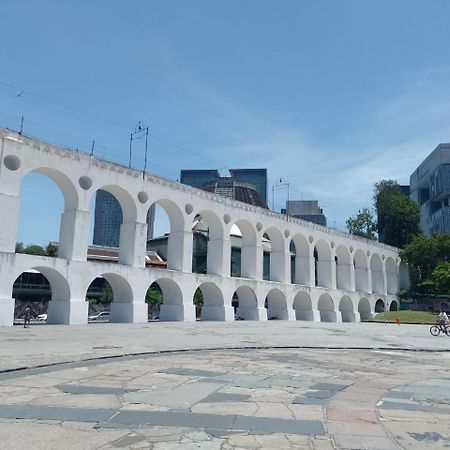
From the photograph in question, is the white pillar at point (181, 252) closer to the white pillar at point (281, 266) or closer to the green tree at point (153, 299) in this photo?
the white pillar at point (281, 266)

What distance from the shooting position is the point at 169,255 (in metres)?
34.5

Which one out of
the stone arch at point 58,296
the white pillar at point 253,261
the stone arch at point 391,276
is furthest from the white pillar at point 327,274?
the stone arch at point 58,296

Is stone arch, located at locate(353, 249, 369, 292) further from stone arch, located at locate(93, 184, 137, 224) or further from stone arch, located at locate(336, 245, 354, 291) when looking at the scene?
stone arch, located at locate(93, 184, 137, 224)

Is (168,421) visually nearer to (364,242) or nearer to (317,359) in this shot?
(317,359)

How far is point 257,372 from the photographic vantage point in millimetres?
8523

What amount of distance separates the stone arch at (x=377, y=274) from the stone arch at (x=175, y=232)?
30.9 metres

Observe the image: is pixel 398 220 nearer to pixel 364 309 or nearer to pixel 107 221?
pixel 364 309

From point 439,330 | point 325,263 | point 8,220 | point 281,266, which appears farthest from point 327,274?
point 8,220

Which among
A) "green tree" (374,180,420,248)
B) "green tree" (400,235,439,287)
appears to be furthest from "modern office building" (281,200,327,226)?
"green tree" (400,235,439,287)

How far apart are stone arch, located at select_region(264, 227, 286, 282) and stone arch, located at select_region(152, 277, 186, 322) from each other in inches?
479

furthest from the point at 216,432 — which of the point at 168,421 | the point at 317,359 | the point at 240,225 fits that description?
the point at 240,225

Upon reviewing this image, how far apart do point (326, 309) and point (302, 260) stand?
21.2 ft

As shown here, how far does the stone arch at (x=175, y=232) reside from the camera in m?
33.7

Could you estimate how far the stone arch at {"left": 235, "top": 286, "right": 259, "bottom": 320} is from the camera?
127 ft
